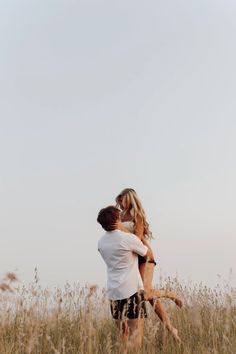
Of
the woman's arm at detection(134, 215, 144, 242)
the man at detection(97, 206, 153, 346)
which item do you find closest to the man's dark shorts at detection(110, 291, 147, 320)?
the man at detection(97, 206, 153, 346)

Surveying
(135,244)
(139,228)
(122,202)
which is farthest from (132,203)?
(135,244)

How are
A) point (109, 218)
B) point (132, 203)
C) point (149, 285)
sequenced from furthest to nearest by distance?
point (149, 285)
point (132, 203)
point (109, 218)

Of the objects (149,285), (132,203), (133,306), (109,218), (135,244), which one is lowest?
(133,306)

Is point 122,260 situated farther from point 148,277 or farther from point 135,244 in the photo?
point 148,277

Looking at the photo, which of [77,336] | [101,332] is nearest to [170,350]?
[77,336]

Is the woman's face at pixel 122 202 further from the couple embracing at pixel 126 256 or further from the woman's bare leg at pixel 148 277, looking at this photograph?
the woman's bare leg at pixel 148 277

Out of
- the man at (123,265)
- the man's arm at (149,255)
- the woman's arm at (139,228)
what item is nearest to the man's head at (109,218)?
the man at (123,265)

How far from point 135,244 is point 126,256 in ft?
0.47

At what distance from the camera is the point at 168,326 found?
16.4ft

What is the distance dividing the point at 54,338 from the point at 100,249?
4.40 ft

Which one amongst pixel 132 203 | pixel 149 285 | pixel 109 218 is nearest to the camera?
pixel 109 218

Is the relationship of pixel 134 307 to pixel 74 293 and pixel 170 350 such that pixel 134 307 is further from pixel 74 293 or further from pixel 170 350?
pixel 74 293

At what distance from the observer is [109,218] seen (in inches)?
183

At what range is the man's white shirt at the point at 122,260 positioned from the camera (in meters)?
4.65
